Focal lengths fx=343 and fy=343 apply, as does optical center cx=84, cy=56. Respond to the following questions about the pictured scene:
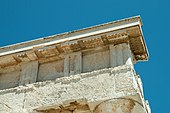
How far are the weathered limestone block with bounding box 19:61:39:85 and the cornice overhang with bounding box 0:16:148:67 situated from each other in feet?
0.49

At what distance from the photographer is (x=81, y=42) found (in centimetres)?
809

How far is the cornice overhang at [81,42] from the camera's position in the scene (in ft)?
25.9

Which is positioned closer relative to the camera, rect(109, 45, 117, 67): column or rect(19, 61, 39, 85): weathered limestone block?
rect(109, 45, 117, 67): column

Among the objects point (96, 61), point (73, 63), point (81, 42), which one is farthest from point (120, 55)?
point (73, 63)

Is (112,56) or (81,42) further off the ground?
(81,42)

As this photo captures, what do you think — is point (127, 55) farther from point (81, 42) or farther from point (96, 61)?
point (81, 42)

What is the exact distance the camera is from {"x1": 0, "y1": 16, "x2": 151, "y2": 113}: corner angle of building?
7.00 metres

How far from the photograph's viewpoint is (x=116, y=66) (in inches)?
296

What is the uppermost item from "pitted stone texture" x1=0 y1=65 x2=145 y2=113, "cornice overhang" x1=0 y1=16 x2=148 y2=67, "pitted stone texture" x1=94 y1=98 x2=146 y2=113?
"cornice overhang" x1=0 y1=16 x2=148 y2=67

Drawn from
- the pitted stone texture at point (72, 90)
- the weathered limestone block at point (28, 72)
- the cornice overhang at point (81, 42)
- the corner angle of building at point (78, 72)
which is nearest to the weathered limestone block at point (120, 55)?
the corner angle of building at point (78, 72)

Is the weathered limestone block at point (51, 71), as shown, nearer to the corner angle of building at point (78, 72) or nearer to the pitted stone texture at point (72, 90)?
the corner angle of building at point (78, 72)

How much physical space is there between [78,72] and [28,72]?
131 centimetres

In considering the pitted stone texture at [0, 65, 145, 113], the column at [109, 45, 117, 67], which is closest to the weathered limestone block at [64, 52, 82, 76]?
the pitted stone texture at [0, 65, 145, 113]

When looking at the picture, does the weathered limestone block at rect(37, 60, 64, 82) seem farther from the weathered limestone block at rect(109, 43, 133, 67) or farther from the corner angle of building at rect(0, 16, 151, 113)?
the weathered limestone block at rect(109, 43, 133, 67)
